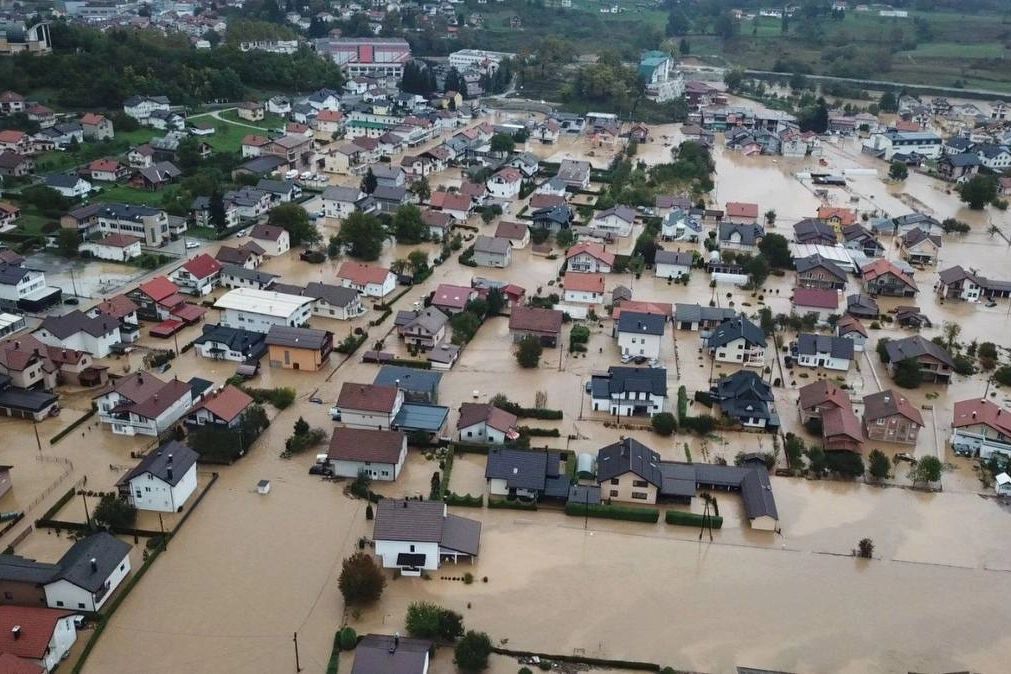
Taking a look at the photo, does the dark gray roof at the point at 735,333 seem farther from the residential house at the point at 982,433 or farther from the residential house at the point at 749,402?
the residential house at the point at 982,433

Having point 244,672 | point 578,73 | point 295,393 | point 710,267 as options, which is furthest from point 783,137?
point 244,672

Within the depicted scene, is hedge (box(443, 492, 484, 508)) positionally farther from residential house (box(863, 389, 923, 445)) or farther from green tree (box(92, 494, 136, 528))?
residential house (box(863, 389, 923, 445))

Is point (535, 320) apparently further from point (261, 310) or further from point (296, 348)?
point (261, 310)

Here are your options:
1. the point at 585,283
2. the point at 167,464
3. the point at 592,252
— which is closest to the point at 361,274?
the point at 585,283

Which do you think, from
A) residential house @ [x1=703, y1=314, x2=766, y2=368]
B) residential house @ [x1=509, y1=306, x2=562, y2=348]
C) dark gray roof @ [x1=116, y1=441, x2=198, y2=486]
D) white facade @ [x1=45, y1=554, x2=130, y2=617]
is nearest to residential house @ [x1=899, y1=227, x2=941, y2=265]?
residential house @ [x1=703, y1=314, x2=766, y2=368]

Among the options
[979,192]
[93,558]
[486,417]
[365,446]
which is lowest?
[93,558]

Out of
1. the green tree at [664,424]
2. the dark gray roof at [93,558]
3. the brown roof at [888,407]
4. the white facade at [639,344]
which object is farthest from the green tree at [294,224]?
the brown roof at [888,407]

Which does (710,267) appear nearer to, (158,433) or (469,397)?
(469,397)

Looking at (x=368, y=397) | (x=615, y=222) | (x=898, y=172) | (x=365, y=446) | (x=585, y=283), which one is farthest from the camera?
(x=898, y=172)
